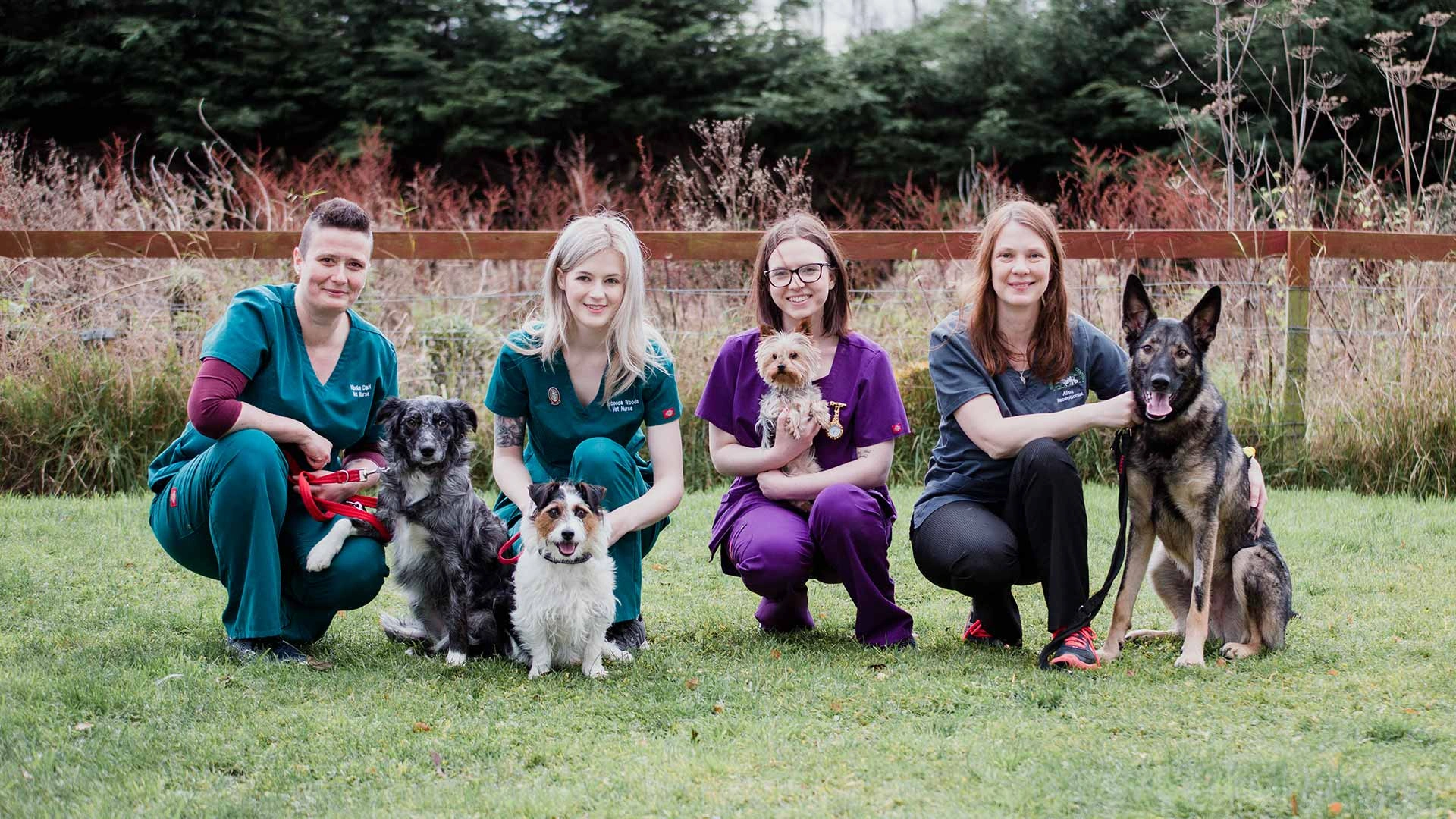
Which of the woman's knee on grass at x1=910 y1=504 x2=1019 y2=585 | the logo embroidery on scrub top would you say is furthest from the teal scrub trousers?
the woman's knee on grass at x1=910 y1=504 x2=1019 y2=585

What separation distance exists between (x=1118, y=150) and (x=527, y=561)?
28.0ft

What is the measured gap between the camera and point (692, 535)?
6.15 m

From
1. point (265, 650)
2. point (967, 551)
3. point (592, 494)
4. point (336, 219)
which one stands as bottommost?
point (265, 650)

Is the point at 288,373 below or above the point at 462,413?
above

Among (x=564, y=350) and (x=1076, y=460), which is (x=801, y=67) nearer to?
(x=1076, y=460)

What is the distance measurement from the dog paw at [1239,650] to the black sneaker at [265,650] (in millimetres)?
3022

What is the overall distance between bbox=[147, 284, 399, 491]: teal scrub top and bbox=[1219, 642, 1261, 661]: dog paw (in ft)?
9.61

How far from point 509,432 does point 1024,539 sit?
1803 millimetres

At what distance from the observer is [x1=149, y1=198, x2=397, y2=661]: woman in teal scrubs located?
3789mm

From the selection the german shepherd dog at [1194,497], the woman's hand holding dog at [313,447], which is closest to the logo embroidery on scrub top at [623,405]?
the woman's hand holding dog at [313,447]

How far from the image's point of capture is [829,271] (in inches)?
164

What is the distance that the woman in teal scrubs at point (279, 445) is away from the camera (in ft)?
12.4

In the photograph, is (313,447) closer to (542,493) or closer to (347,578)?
(347,578)

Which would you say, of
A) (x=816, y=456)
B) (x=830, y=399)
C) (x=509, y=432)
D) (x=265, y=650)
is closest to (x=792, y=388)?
(x=830, y=399)
